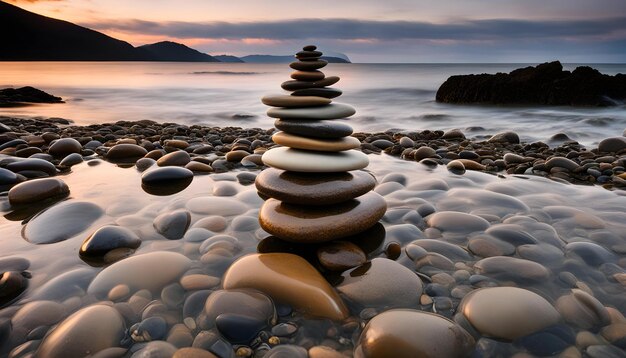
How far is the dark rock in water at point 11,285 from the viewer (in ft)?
5.73

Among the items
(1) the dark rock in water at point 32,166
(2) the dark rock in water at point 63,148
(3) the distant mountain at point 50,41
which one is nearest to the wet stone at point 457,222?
(1) the dark rock in water at point 32,166

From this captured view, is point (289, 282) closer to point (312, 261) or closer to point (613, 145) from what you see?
point (312, 261)

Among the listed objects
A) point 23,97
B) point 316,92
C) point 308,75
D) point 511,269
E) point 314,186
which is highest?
point 308,75

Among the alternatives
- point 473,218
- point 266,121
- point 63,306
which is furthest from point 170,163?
point 266,121

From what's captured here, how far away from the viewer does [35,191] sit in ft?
10.0

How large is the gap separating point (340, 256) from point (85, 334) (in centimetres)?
114

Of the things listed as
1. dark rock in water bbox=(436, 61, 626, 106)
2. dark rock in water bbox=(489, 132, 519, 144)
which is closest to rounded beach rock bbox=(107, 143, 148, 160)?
dark rock in water bbox=(489, 132, 519, 144)

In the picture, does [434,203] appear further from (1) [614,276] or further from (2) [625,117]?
(2) [625,117]

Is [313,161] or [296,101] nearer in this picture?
[313,161]

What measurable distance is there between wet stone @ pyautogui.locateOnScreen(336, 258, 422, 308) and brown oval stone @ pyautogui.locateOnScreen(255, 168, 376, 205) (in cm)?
48

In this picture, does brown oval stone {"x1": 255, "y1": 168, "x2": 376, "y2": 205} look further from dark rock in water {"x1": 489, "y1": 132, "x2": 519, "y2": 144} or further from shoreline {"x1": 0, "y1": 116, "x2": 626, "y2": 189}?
dark rock in water {"x1": 489, "y1": 132, "x2": 519, "y2": 144}

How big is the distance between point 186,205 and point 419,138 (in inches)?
195

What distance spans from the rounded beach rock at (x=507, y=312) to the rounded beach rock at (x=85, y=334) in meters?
1.35

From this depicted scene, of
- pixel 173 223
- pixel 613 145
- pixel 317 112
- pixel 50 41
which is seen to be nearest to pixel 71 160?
pixel 173 223
